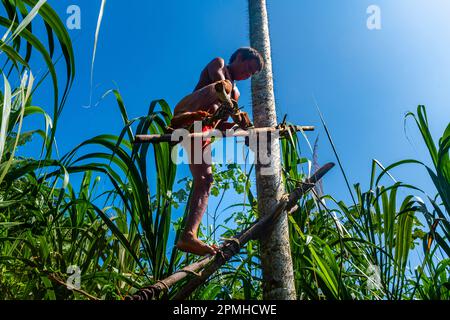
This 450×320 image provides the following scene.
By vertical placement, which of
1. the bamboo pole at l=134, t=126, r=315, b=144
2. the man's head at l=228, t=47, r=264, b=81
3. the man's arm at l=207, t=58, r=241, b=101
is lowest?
the bamboo pole at l=134, t=126, r=315, b=144

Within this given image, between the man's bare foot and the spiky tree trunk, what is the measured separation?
0.30m

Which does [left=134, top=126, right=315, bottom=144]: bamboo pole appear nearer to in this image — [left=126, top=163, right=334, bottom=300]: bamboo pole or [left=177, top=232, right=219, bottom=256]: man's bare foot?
[left=126, top=163, right=334, bottom=300]: bamboo pole

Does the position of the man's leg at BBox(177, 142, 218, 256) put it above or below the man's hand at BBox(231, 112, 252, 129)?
below

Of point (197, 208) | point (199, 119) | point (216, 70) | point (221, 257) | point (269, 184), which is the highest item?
point (216, 70)

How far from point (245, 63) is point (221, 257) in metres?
0.68

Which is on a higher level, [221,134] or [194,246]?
[221,134]

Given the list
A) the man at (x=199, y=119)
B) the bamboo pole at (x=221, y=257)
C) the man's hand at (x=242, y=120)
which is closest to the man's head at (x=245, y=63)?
the man at (x=199, y=119)

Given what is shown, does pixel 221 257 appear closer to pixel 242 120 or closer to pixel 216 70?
pixel 242 120

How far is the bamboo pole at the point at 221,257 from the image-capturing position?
103 cm

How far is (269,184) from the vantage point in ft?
5.18

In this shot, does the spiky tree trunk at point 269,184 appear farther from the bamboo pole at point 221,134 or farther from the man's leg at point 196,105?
the man's leg at point 196,105

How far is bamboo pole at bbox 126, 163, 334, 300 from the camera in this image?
1028 mm

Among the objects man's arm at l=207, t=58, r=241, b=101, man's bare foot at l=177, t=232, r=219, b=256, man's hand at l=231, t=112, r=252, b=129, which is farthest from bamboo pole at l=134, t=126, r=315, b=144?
man's bare foot at l=177, t=232, r=219, b=256

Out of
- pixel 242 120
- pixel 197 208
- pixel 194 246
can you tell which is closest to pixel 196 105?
pixel 242 120
